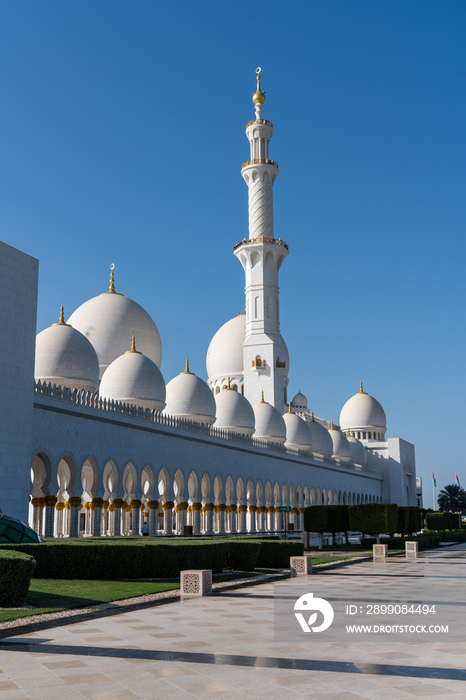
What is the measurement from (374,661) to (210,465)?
29490 millimetres

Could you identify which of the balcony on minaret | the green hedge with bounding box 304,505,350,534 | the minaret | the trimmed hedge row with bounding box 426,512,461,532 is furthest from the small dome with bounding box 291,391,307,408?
the green hedge with bounding box 304,505,350,534

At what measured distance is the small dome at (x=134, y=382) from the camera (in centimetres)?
3241

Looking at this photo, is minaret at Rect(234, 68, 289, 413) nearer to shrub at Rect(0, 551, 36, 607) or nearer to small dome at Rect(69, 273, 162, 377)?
small dome at Rect(69, 273, 162, 377)

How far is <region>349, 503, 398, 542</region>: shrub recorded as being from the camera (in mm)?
28609

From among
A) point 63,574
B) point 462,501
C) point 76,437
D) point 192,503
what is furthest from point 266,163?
point 462,501

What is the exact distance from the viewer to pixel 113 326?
39.8 meters

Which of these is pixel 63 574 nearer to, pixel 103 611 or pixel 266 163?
pixel 103 611

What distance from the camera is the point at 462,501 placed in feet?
290

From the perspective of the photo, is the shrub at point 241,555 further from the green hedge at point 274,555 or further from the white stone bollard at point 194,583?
the white stone bollard at point 194,583

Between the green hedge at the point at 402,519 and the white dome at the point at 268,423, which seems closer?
the green hedge at the point at 402,519

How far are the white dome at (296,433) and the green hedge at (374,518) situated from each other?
19432 mm

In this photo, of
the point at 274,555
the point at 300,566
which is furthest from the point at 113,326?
the point at 300,566

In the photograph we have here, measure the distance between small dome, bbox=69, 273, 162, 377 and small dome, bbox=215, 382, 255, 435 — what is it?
14.7 ft

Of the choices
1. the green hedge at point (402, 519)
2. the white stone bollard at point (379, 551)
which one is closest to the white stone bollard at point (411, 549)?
the white stone bollard at point (379, 551)
